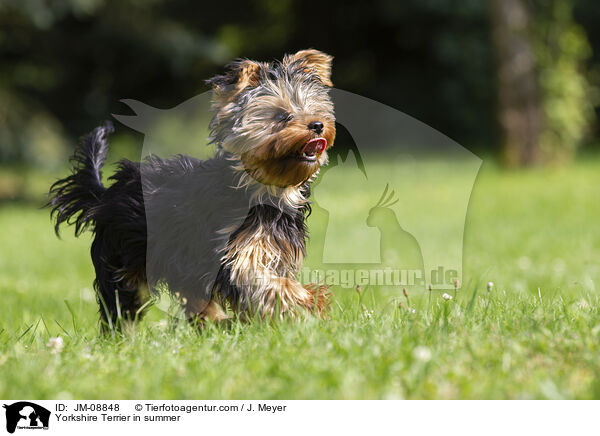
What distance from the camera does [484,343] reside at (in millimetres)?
3307

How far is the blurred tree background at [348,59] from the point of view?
15.5 meters

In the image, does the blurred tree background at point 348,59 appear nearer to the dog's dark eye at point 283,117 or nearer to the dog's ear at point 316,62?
the dog's ear at point 316,62

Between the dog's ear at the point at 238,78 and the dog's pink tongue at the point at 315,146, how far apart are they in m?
0.54

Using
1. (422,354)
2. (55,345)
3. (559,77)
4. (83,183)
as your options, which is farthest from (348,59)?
(422,354)

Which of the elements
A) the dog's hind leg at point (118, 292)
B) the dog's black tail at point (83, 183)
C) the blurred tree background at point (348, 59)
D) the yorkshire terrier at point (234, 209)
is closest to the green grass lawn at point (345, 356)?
the dog's hind leg at point (118, 292)

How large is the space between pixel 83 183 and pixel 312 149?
1.93 m

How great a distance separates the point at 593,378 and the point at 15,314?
4.56m

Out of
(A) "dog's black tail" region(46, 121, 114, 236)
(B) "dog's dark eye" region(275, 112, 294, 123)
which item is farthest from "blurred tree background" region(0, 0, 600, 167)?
(B) "dog's dark eye" region(275, 112, 294, 123)

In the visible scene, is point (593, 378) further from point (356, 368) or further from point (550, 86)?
A: point (550, 86)

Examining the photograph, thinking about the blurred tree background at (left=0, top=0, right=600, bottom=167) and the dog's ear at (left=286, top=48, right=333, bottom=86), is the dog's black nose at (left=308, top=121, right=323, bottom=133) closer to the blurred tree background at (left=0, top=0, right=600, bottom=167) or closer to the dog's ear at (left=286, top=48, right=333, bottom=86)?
the dog's ear at (left=286, top=48, right=333, bottom=86)

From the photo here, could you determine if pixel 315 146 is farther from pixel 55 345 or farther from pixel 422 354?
pixel 55 345

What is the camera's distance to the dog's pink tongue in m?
3.80
